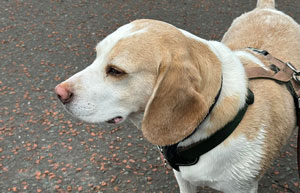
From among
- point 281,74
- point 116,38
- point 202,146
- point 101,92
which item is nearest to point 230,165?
point 202,146

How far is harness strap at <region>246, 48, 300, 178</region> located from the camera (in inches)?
87.6

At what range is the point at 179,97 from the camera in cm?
184

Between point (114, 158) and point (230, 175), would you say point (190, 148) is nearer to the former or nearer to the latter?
point (230, 175)

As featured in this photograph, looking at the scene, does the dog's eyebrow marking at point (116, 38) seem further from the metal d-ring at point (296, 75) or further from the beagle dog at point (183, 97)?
the metal d-ring at point (296, 75)

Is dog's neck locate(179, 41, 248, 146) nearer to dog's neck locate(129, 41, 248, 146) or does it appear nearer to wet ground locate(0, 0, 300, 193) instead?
dog's neck locate(129, 41, 248, 146)

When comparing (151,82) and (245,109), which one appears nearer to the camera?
(151,82)

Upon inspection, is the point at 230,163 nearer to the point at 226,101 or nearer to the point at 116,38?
the point at 226,101

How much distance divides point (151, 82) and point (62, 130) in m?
2.24

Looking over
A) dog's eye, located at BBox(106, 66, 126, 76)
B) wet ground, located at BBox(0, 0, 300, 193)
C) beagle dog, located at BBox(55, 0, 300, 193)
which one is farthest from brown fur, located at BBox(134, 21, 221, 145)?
wet ground, located at BBox(0, 0, 300, 193)

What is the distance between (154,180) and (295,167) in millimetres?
1432

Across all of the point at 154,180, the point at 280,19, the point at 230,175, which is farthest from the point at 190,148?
the point at 280,19

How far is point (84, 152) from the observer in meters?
3.57

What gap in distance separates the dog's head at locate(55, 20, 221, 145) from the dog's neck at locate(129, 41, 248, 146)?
0.28ft

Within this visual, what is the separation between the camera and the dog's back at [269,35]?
2.67 meters
